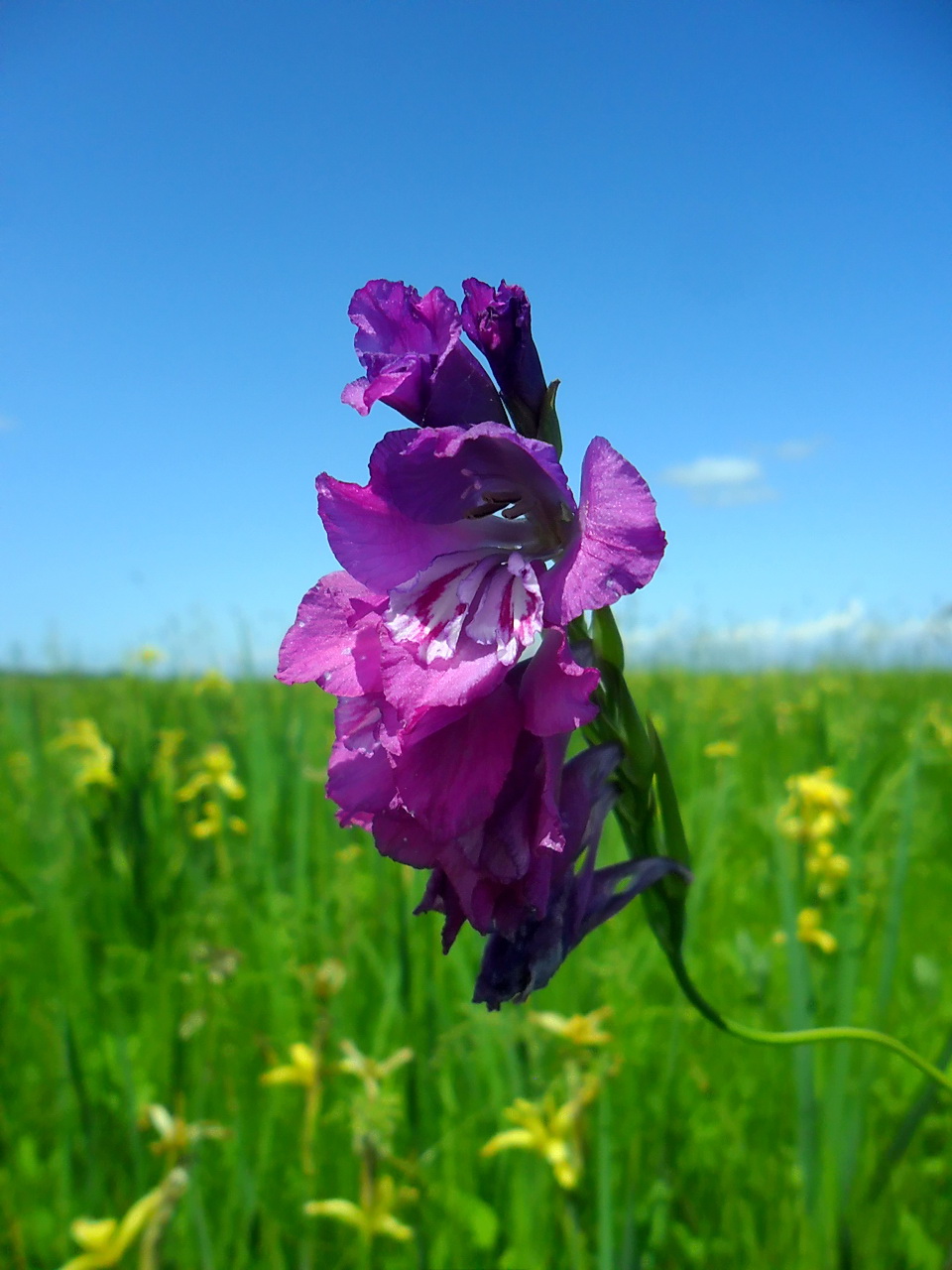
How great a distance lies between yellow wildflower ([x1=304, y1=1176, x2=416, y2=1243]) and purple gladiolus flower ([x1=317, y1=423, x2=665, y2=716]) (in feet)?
3.46

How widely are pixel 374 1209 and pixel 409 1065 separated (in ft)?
1.01

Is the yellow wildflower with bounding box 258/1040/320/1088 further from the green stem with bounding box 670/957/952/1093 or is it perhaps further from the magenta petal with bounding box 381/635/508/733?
the magenta petal with bounding box 381/635/508/733

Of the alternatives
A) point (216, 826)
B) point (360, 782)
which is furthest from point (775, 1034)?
point (216, 826)

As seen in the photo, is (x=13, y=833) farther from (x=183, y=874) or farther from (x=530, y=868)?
(x=530, y=868)

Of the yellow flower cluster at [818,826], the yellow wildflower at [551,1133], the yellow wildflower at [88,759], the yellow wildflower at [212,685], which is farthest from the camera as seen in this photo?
the yellow wildflower at [212,685]

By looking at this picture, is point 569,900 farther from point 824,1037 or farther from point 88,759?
point 88,759

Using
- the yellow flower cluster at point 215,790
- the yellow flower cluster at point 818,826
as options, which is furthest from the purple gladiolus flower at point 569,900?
the yellow flower cluster at point 215,790

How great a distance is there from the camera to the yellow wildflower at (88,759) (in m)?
2.68

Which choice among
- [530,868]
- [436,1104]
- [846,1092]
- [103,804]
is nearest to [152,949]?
[103,804]

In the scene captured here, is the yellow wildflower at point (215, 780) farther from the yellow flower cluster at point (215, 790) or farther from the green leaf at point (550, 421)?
the green leaf at point (550, 421)

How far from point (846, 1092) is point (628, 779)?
1164mm

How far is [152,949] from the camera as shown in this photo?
7.79 ft

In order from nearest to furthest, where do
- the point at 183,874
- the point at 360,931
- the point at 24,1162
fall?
the point at 24,1162, the point at 360,931, the point at 183,874

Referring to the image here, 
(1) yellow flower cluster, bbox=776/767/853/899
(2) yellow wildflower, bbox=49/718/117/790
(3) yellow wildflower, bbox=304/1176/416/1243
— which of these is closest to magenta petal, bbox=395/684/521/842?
(3) yellow wildflower, bbox=304/1176/416/1243
